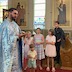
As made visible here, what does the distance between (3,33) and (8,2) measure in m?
7.10

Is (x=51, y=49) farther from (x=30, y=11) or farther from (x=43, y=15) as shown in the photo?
(x=30, y=11)

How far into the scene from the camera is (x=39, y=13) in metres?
11.2

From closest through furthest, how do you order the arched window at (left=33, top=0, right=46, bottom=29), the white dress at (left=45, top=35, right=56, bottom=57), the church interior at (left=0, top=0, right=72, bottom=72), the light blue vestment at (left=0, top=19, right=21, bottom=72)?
1. the light blue vestment at (left=0, top=19, right=21, bottom=72)
2. the white dress at (left=45, top=35, right=56, bottom=57)
3. the church interior at (left=0, top=0, right=72, bottom=72)
4. the arched window at (left=33, top=0, right=46, bottom=29)

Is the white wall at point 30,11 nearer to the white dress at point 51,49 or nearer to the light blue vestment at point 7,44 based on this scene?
the white dress at point 51,49

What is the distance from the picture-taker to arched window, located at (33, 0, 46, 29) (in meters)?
11.1

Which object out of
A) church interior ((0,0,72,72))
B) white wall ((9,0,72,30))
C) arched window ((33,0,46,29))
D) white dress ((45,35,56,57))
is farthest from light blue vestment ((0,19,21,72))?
arched window ((33,0,46,29))

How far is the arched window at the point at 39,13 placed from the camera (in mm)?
11086

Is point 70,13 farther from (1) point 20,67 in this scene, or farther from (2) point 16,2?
(1) point 20,67

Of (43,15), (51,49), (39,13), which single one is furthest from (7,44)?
(39,13)

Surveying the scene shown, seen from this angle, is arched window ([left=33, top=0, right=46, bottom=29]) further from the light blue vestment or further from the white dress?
the light blue vestment

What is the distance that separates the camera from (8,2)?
466 inches

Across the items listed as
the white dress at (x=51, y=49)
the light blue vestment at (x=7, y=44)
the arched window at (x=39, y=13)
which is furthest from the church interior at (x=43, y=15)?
the light blue vestment at (x=7, y=44)

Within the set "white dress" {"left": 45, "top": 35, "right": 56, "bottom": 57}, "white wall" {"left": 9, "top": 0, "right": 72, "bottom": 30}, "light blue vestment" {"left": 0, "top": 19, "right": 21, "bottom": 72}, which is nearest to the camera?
"light blue vestment" {"left": 0, "top": 19, "right": 21, "bottom": 72}

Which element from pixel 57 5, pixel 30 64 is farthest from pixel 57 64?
pixel 57 5
